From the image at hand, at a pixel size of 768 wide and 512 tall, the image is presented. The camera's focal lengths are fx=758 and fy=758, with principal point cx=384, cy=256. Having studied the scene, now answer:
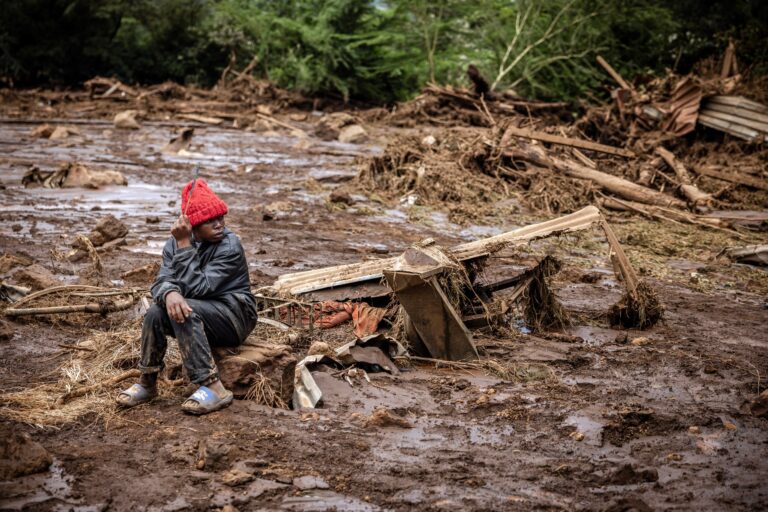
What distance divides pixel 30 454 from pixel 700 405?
156 inches

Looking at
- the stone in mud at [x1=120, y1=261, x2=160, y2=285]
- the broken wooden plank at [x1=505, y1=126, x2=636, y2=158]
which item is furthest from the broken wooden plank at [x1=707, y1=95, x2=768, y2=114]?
the stone in mud at [x1=120, y1=261, x2=160, y2=285]

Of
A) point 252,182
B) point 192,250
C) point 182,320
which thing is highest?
point 192,250

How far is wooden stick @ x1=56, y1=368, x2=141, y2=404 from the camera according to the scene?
15.0 feet

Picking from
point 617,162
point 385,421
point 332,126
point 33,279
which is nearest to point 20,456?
point 385,421

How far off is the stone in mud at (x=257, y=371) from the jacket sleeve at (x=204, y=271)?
1.43 feet

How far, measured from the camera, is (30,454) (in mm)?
3637

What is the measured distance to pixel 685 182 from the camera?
41.6 feet

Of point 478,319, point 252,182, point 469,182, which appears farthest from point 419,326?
point 252,182

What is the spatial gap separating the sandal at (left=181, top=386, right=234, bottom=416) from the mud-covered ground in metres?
0.06

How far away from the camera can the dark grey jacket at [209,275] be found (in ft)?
14.8

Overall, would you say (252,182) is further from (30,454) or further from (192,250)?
(30,454)

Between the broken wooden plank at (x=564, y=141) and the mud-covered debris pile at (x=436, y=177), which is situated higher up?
the broken wooden plank at (x=564, y=141)

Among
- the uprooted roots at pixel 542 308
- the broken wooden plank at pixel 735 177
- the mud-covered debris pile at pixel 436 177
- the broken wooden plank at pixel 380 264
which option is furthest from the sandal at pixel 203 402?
the broken wooden plank at pixel 735 177

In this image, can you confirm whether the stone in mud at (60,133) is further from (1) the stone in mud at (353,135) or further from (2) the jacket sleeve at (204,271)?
(2) the jacket sleeve at (204,271)
